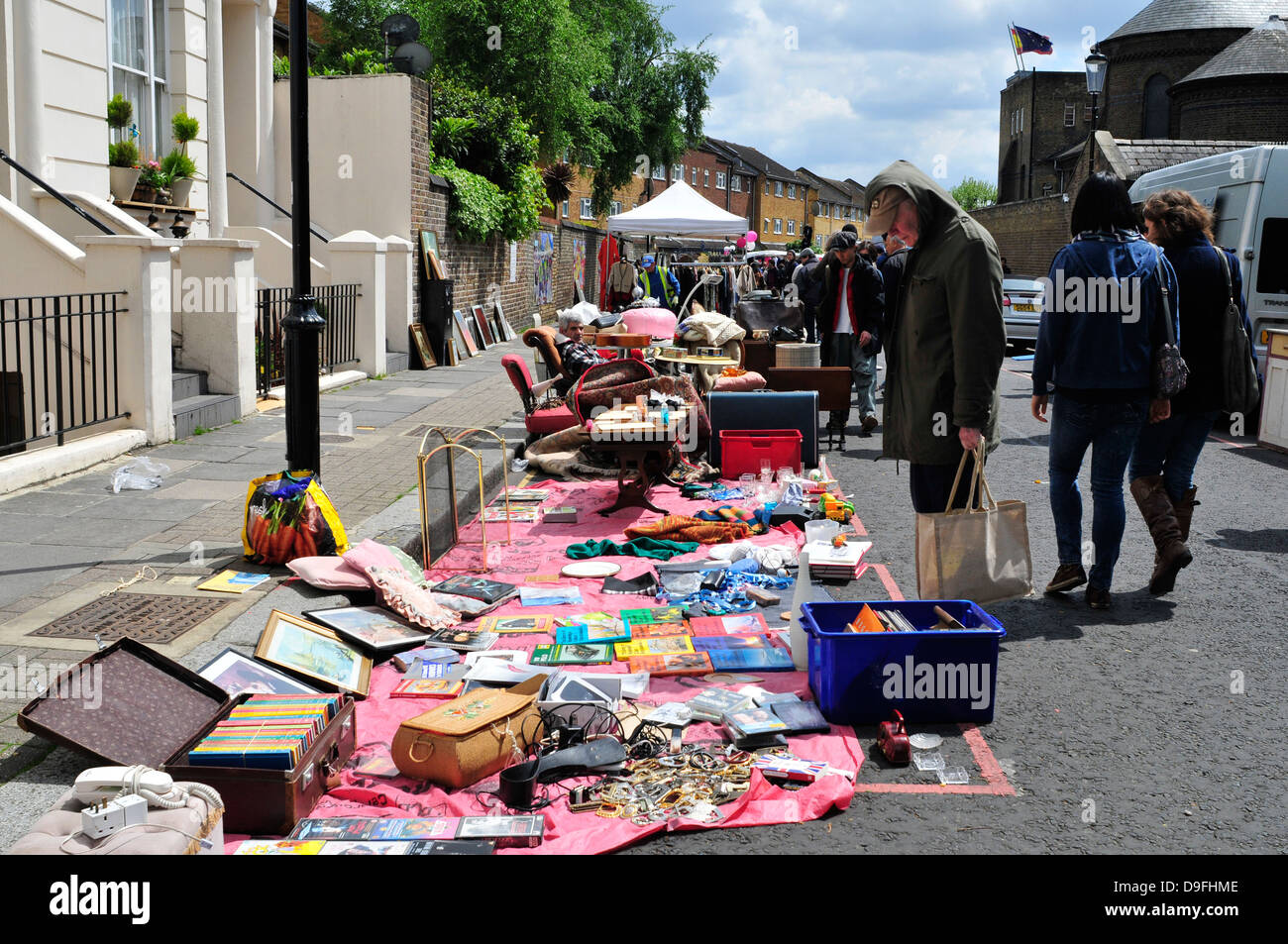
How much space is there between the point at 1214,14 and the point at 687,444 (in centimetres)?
5100

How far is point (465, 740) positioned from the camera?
3828 mm

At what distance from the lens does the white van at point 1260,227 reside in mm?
12891

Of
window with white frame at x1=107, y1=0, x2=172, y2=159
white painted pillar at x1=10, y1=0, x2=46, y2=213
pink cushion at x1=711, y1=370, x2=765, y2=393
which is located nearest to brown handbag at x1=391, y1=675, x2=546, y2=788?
pink cushion at x1=711, y1=370, x2=765, y2=393

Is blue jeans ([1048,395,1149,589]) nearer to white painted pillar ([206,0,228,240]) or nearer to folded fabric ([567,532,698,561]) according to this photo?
folded fabric ([567,532,698,561])

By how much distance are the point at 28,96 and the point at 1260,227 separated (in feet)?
45.5

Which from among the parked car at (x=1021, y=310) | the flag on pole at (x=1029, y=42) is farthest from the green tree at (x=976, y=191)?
the parked car at (x=1021, y=310)

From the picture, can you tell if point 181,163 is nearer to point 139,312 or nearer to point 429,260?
point 429,260

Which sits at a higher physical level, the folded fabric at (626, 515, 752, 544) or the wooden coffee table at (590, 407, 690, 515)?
the wooden coffee table at (590, 407, 690, 515)

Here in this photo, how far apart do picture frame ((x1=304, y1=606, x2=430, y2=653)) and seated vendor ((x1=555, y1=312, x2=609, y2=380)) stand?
4.77 meters

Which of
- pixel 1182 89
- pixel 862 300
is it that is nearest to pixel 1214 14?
pixel 1182 89

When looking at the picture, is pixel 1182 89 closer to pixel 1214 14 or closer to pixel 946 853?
pixel 1214 14

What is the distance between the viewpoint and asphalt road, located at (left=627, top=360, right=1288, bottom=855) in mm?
3539

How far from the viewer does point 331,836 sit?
3.43m

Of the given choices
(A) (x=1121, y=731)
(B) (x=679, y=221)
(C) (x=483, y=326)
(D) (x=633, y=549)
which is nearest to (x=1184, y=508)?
(A) (x=1121, y=731)
